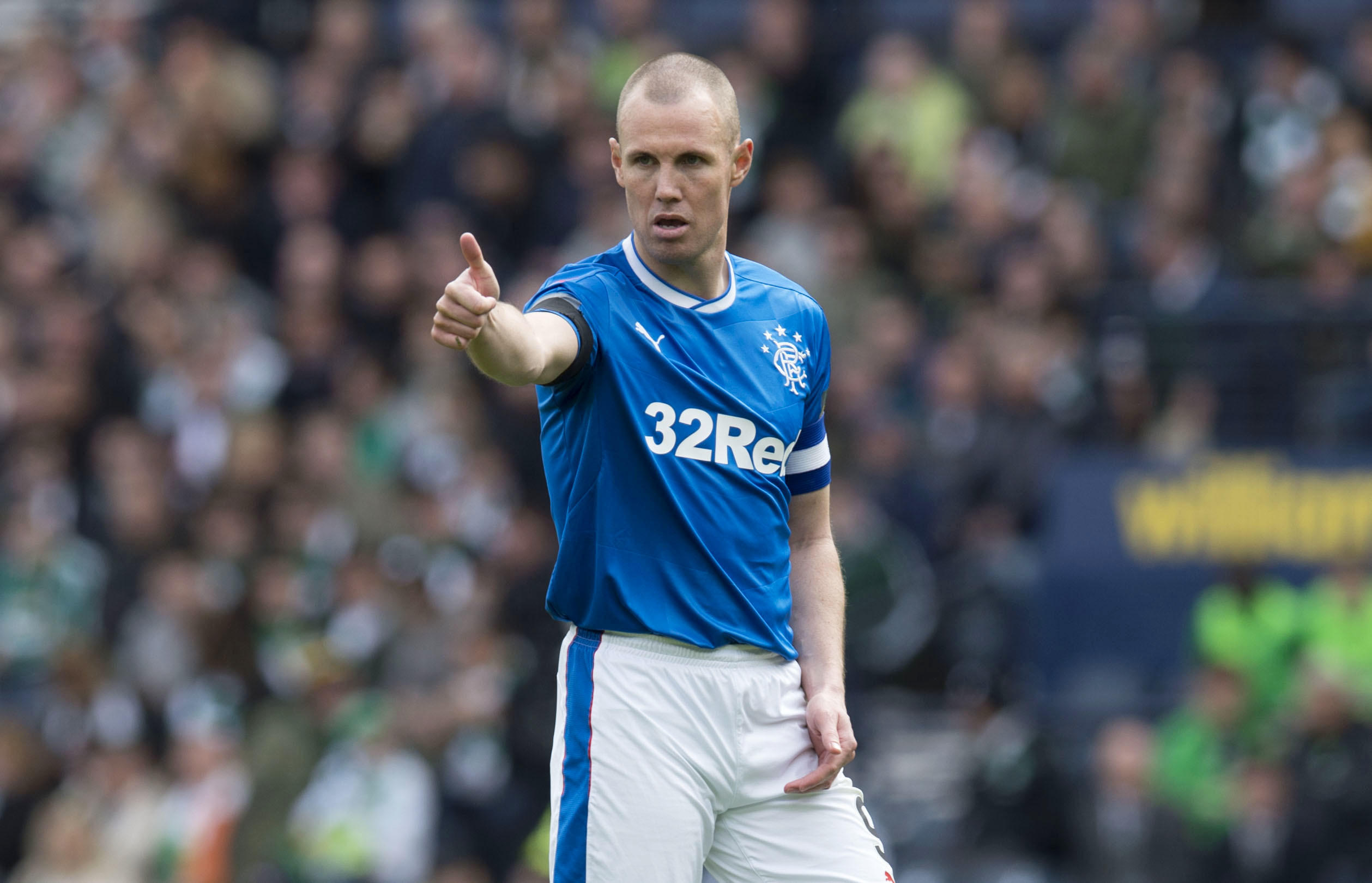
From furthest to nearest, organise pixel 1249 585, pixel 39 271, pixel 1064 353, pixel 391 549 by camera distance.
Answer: pixel 39 271 < pixel 391 549 < pixel 1064 353 < pixel 1249 585

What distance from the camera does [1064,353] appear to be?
1198 centimetres

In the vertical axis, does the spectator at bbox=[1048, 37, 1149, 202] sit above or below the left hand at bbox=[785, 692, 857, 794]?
above

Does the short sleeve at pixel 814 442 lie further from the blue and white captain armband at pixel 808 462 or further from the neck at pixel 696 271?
the neck at pixel 696 271

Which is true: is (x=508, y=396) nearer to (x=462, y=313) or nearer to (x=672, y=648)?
(x=672, y=648)

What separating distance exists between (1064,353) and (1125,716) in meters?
2.28

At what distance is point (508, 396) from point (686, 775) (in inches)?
343

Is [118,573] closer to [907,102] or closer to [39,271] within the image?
[39,271]

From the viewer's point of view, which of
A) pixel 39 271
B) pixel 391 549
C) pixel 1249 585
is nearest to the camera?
pixel 1249 585

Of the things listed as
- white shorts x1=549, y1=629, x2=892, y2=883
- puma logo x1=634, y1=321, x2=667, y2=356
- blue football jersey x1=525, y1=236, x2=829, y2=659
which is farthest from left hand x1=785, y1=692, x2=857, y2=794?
puma logo x1=634, y1=321, x2=667, y2=356

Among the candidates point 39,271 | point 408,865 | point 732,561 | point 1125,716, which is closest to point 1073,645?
point 1125,716

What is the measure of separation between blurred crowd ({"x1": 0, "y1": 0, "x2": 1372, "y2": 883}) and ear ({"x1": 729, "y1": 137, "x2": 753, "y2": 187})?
21.7ft

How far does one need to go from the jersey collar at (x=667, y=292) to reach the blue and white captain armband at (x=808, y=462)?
41cm

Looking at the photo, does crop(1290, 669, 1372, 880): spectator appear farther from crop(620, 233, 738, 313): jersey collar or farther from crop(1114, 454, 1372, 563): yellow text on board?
crop(620, 233, 738, 313): jersey collar

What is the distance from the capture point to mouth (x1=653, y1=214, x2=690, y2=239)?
173 inches
